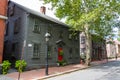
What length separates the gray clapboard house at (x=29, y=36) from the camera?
18.7 m

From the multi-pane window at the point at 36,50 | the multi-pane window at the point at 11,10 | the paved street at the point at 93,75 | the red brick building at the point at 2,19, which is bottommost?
the paved street at the point at 93,75

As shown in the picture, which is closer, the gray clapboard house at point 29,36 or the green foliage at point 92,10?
the gray clapboard house at point 29,36

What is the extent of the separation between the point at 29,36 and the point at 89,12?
8.16 m

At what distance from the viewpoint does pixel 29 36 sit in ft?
62.2

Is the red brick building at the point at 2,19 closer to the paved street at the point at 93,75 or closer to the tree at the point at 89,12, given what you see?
the paved street at the point at 93,75

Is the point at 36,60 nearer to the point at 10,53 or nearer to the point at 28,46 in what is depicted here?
the point at 28,46

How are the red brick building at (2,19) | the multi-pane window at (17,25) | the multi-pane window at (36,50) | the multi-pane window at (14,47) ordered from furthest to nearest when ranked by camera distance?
1. the multi-pane window at (17,25)
2. the multi-pane window at (36,50)
3. the multi-pane window at (14,47)
4. the red brick building at (2,19)

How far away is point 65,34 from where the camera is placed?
26.0 meters

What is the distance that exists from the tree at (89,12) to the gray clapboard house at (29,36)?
251 cm

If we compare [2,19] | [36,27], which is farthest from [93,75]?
[36,27]

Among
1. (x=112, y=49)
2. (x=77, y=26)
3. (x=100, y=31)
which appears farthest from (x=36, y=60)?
(x=112, y=49)

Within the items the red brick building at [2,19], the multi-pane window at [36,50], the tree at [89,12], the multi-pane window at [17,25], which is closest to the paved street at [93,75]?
the multi-pane window at [36,50]

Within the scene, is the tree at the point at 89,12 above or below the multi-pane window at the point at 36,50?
above

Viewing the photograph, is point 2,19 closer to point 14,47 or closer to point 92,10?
point 14,47
